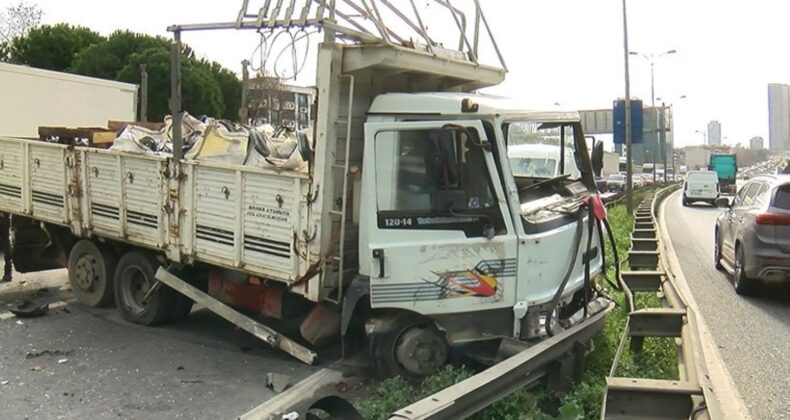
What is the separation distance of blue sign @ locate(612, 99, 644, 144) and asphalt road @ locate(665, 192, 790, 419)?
13665mm

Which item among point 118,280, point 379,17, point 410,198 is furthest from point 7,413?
point 379,17

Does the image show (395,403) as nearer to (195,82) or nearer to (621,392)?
(621,392)

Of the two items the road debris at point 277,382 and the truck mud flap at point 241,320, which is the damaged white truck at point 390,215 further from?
the road debris at point 277,382

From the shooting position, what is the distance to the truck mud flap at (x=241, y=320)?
6051 mm

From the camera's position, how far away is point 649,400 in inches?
164

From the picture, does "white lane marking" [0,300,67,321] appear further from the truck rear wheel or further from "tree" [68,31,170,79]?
"tree" [68,31,170,79]

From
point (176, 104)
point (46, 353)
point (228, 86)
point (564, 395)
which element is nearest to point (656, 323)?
point (564, 395)

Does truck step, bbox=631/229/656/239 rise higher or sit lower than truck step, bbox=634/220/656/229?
lower

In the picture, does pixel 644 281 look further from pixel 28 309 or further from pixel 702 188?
pixel 702 188

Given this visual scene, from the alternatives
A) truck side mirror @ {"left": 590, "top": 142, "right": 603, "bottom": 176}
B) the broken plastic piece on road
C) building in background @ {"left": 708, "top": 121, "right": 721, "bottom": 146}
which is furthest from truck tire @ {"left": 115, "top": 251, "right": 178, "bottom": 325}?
building in background @ {"left": 708, "top": 121, "right": 721, "bottom": 146}

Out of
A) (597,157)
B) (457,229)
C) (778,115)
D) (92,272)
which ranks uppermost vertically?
(778,115)

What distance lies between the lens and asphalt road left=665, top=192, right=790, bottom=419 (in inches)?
209

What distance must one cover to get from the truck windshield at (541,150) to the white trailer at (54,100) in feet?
36.5

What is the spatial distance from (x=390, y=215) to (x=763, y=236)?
223 inches
